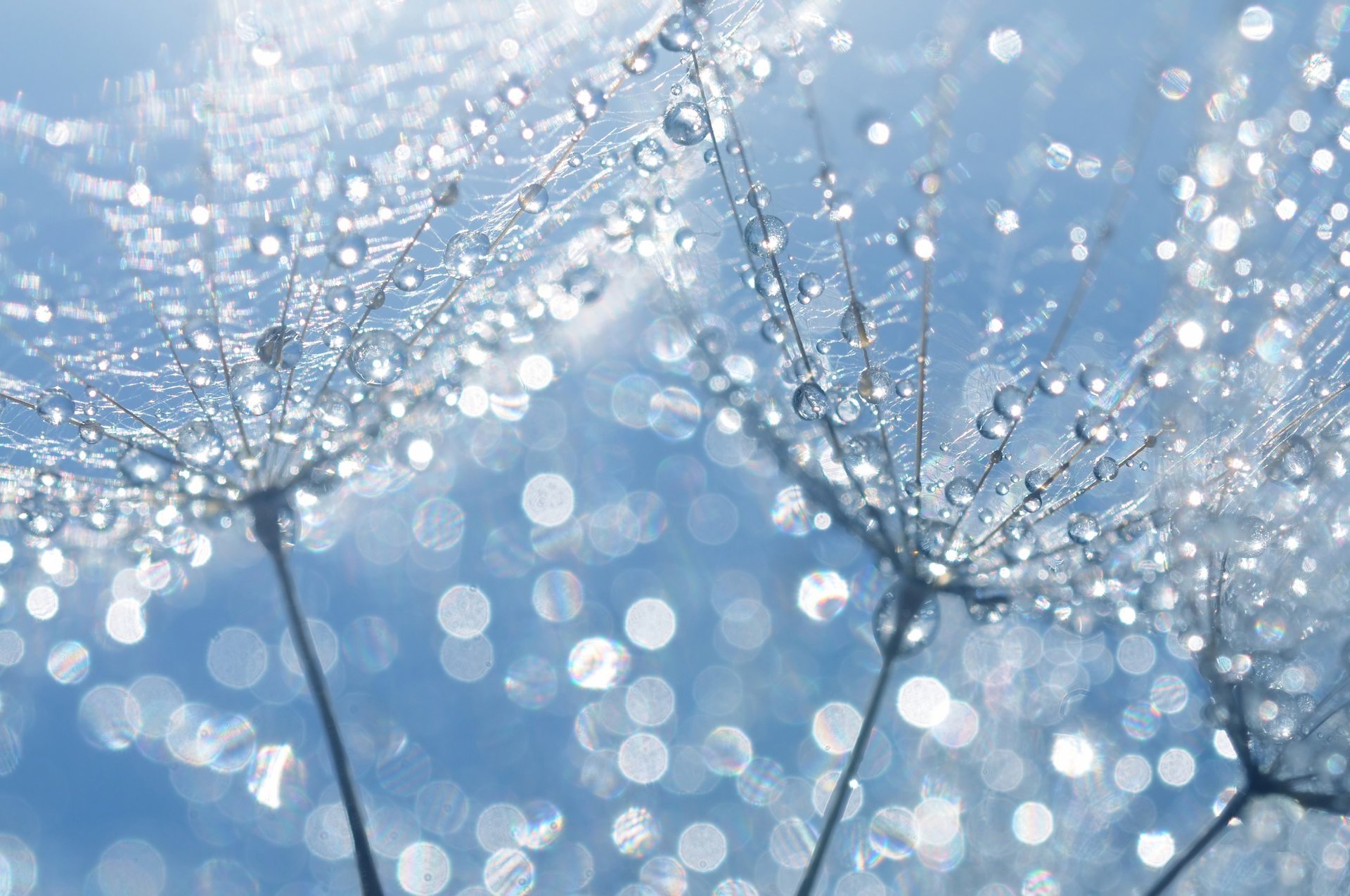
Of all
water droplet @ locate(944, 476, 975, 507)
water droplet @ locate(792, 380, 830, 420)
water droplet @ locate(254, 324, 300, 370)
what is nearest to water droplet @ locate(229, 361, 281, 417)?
water droplet @ locate(254, 324, 300, 370)

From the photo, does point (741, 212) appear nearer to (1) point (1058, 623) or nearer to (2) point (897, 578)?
(2) point (897, 578)

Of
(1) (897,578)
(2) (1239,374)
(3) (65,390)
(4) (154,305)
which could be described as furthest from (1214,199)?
(3) (65,390)

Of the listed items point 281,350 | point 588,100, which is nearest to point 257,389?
point 281,350

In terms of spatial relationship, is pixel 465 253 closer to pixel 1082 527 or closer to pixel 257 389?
pixel 257 389

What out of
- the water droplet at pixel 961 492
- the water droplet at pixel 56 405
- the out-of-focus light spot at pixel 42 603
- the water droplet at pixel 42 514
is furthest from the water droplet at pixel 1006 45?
the out-of-focus light spot at pixel 42 603

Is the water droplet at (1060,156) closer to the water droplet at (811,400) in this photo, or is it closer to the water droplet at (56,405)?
the water droplet at (811,400)

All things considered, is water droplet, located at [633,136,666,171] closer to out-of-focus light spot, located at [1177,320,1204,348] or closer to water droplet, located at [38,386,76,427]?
out-of-focus light spot, located at [1177,320,1204,348]
